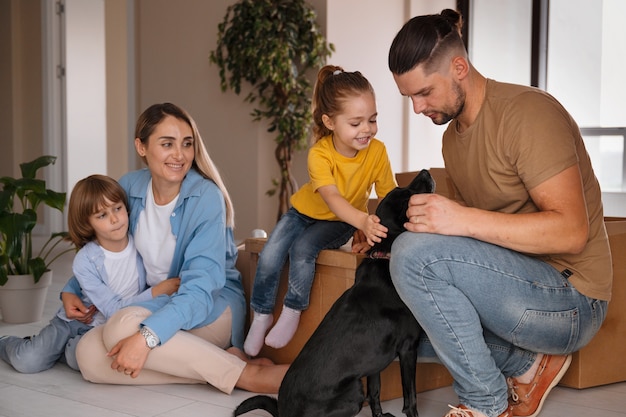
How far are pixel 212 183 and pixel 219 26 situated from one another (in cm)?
294

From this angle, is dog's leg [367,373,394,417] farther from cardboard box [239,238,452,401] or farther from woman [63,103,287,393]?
woman [63,103,287,393]

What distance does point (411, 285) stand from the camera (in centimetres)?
182

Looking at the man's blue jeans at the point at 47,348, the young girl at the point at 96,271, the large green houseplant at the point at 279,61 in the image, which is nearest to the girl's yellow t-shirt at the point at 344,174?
the young girl at the point at 96,271

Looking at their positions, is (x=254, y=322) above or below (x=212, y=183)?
below

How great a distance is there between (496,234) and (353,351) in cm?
45

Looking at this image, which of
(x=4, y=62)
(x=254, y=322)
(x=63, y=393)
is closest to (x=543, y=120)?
(x=254, y=322)

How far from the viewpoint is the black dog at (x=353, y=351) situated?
1838 millimetres

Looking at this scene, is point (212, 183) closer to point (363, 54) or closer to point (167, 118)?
point (167, 118)

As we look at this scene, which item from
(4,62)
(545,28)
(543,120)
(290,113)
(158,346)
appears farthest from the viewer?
(4,62)

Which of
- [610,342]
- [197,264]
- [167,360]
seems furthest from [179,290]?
[610,342]

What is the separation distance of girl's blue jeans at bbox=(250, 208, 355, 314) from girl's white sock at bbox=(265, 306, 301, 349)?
2cm

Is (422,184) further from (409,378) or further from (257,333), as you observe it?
(257,333)

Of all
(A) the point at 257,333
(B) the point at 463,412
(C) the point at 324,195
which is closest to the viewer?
(B) the point at 463,412

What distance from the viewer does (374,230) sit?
2.01 meters
